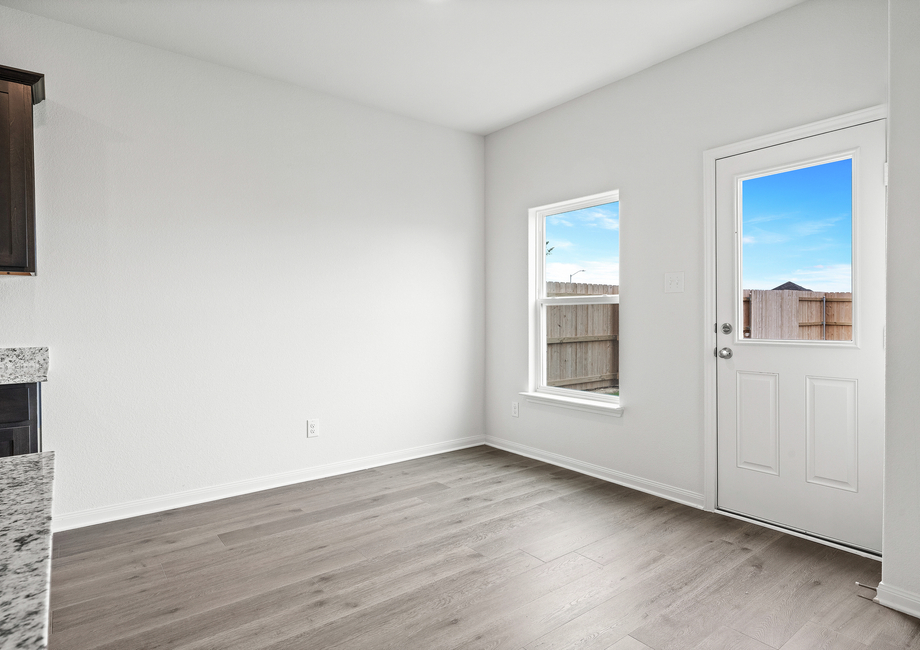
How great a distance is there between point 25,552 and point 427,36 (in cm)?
305

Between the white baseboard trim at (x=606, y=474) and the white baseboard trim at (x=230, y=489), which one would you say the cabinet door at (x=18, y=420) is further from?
the white baseboard trim at (x=606, y=474)

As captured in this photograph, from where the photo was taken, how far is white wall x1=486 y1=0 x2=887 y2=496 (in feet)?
8.40

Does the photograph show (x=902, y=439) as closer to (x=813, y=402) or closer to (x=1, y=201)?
(x=813, y=402)

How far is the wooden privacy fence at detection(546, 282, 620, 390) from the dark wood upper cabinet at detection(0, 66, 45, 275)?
10.6ft

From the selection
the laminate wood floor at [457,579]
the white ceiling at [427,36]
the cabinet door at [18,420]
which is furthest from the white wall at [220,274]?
the laminate wood floor at [457,579]

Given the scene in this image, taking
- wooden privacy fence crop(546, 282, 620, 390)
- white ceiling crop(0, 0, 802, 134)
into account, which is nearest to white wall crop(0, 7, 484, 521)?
white ceiling crop(0, 0, 802, 134)

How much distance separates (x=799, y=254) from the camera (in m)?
2.65

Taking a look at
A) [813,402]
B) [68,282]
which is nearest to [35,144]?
[68,282]

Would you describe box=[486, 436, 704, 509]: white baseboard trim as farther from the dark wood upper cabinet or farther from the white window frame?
the dark wood upper cabinet

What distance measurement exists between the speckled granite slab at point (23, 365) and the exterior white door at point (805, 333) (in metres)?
3.55

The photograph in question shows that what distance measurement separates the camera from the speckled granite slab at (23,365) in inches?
101

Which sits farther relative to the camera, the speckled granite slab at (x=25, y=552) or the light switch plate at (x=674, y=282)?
the light switch plate at (x=674, y=282)

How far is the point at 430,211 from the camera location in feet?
14.1

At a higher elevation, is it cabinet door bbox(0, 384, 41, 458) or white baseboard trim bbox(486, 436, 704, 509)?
cabinet door bbox(0, 384, 41, 458)
